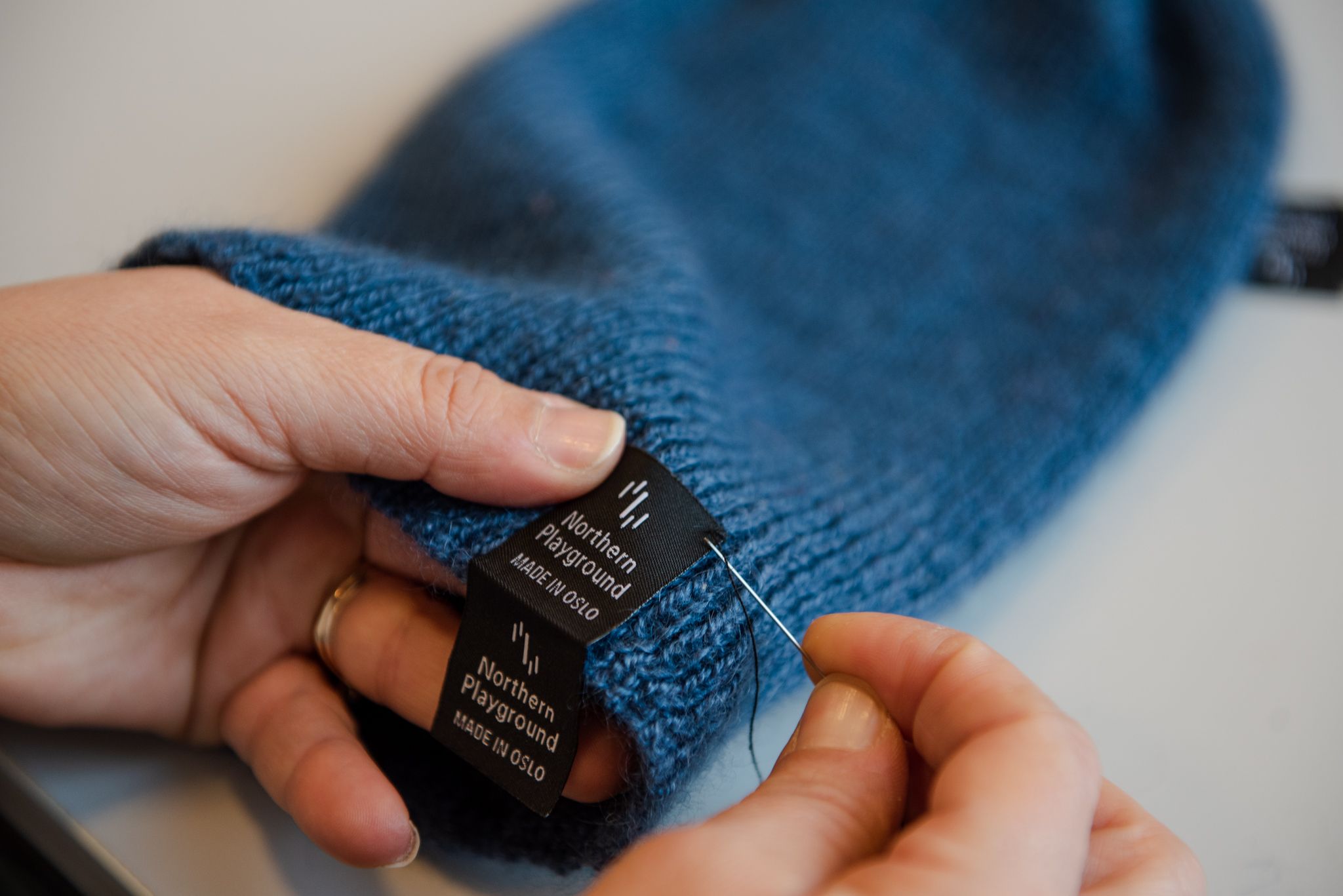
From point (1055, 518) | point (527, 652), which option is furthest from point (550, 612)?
point (1055, 518)

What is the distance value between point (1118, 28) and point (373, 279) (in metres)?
1.05

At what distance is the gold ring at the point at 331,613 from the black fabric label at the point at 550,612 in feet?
0.68

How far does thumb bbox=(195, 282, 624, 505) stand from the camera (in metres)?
0.61

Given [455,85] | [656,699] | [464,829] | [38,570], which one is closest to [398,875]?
[464,829]

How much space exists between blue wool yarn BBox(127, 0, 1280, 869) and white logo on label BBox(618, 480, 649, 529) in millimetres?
51

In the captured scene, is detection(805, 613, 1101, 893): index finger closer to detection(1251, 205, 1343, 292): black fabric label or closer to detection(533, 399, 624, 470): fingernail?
detection(533, 399, 624, 470): fingernail

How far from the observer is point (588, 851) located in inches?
26.4

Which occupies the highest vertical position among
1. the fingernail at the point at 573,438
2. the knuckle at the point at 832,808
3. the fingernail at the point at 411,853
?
the fingernail at the point at 573,438

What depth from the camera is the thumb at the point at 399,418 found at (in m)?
0.61

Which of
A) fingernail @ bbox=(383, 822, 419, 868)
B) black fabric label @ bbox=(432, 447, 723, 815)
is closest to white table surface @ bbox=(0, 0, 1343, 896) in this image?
fingernail @ bbox=(383, 822, 419, 868)

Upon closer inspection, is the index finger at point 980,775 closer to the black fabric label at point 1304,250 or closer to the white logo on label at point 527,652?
the white logo on label at point 527,652

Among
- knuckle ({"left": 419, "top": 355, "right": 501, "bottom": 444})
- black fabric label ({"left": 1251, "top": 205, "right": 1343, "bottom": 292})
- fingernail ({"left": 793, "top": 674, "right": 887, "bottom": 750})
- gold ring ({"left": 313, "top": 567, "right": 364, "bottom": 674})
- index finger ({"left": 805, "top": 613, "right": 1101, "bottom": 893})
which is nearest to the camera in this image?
index finger ({"left": 805, "top": 613, "right": 1101, "bottom": 893})

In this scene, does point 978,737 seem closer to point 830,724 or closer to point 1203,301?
point 830,724

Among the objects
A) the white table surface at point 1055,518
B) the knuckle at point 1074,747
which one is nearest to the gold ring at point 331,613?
the white table surface at point 1055,518
